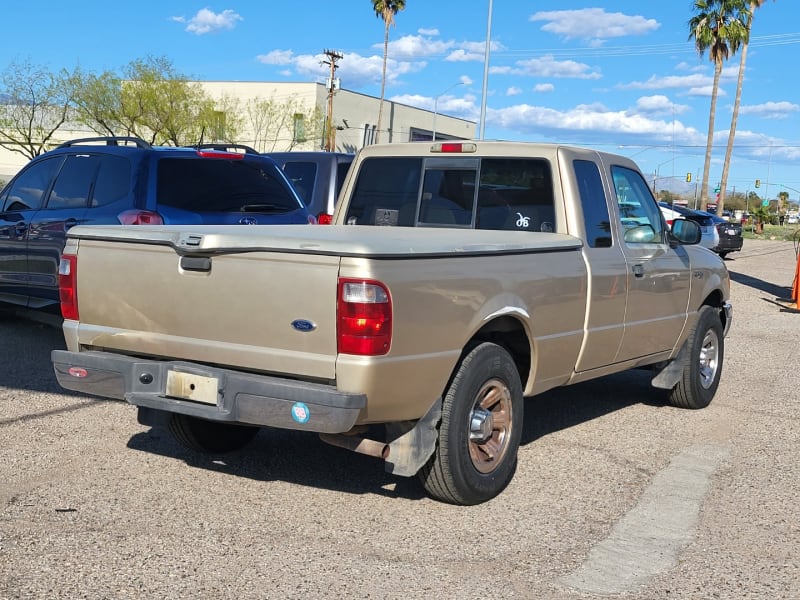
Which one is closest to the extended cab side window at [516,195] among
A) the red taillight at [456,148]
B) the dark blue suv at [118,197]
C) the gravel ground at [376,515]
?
the red taillight at [456,148]

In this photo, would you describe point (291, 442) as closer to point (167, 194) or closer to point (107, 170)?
point (167, 194)

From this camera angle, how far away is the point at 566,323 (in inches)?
223

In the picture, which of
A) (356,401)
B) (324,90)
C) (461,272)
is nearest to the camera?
(356,401)

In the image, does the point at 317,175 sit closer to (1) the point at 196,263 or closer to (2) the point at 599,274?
(2) the point at 599,274

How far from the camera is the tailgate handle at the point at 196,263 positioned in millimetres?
4566

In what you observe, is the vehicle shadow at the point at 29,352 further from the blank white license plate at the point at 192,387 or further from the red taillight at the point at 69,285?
the blank white license plate at the point at 192,387

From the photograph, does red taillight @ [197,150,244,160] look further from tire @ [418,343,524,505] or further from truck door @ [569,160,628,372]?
tire @ [418,343,524,505]

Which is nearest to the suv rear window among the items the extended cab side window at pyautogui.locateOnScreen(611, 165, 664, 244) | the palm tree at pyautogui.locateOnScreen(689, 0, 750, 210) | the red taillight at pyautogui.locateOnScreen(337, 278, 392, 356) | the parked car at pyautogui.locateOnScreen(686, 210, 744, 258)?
the extended cab side window at pyautogui.locateOnScreen(611, 165, 664, 244)

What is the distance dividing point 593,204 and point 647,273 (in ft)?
2.44

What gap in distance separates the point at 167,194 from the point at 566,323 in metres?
3.87

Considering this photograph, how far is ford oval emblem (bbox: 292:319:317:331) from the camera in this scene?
4266 mm

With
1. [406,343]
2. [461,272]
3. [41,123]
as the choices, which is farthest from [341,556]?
[41,123]

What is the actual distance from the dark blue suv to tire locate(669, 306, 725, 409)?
3.55 metres

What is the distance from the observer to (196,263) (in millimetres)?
4594
